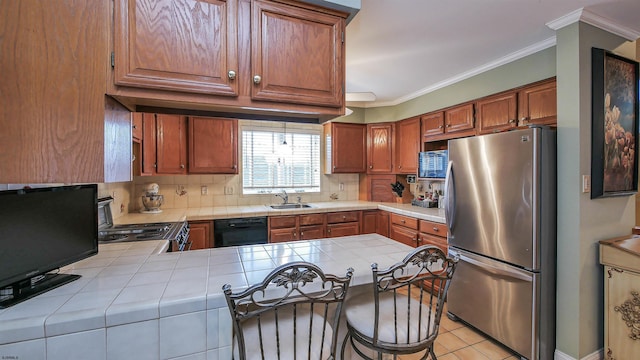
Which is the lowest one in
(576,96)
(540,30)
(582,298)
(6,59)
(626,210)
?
(582,298)

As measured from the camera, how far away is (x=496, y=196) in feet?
7.13

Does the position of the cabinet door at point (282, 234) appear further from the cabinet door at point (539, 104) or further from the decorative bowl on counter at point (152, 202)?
the cabinet door at point (539, 104)

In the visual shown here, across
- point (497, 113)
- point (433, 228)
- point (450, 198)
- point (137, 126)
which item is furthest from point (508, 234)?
point (137, 126)

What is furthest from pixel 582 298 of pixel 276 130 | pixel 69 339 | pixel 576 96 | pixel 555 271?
pixel 276 130

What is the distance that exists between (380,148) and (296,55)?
10.1 feet

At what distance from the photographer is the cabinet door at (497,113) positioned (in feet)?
8.32

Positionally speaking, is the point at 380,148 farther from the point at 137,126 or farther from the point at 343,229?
the point at 137,126

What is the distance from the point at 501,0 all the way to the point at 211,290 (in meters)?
2.33

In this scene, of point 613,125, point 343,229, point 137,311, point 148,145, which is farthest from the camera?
point 343,229

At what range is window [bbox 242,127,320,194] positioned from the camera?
3938mm

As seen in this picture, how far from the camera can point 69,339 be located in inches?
34.9

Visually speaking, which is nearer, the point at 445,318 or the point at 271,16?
the point at 271,16

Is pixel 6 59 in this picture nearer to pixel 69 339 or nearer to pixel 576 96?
pixel 69 339

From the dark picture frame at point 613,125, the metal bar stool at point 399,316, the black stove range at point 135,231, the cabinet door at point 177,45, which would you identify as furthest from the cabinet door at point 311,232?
the dark picture frame at point 613,125
